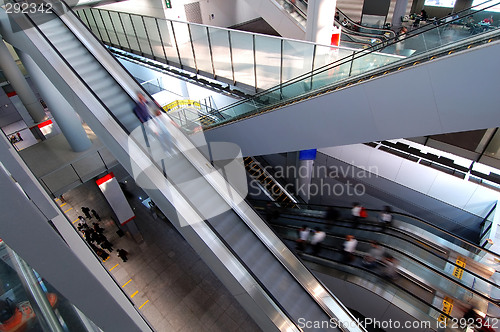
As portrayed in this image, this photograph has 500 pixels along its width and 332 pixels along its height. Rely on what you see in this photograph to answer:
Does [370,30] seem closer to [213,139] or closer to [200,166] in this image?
[213,139]

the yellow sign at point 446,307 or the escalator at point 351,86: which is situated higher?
the escalator at point 351,86

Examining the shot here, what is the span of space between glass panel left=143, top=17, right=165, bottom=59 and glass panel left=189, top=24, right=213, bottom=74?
7.75 ft

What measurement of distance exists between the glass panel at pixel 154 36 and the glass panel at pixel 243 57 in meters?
4.70

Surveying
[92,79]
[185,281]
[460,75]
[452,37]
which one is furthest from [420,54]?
[185,281]

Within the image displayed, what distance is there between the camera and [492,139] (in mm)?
9422

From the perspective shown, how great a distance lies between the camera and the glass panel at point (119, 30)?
14352 millimetres

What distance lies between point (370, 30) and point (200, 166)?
14122 mm

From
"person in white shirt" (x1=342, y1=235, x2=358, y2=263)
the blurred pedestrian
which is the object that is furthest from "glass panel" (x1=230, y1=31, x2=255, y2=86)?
the blurred pedestrian

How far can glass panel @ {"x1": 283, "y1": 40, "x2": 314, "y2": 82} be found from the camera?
8641 millimetres

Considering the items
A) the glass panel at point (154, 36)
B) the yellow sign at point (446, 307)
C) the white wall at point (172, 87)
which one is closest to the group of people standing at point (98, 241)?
the white wall at point (172, 87)

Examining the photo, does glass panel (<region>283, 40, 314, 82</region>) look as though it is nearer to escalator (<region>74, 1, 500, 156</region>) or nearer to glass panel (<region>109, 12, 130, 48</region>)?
escalator (<region>74, 1, 500, 156</region>)

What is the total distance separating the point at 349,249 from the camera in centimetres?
750

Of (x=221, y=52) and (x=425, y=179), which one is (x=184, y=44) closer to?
(x=221, y=52)

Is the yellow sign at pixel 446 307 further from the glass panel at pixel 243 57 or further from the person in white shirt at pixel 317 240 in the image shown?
the glass panel at pixel 243 57
